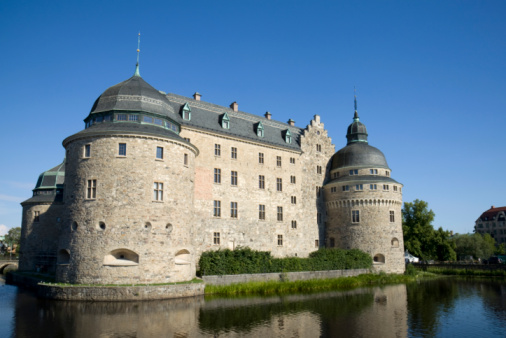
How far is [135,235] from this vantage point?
1051 inches

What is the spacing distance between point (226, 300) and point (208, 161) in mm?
15298

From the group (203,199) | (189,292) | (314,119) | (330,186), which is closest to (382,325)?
(189,292)

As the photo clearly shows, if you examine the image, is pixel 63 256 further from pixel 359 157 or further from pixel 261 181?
pixel 359 157

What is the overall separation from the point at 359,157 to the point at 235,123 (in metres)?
16.2

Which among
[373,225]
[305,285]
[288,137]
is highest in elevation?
[288,137]

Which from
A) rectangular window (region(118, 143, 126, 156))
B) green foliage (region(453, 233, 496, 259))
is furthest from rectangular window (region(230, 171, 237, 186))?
green foliage (region(453, 233, 496, 259))

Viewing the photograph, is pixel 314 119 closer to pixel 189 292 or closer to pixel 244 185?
pixel 244 185

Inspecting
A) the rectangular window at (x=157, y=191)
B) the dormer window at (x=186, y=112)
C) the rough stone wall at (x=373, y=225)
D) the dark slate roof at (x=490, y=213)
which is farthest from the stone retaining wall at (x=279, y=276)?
the dark slate roof at (x=490, y=213)

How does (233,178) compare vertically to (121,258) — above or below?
above

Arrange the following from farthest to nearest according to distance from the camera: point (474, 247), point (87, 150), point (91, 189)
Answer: point (474, 247), point (87, 150), point (91, 189)

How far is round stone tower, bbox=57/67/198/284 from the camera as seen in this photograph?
2641cm

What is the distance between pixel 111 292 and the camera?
79.3 ft

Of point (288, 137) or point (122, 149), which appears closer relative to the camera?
point (122, 149)

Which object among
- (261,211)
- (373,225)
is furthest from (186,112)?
(373,225)
